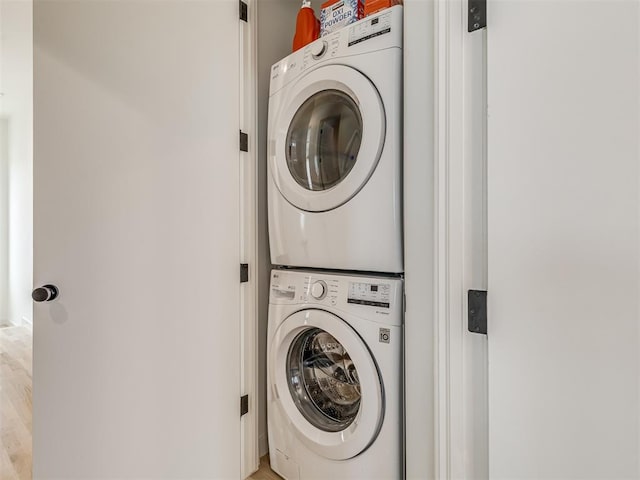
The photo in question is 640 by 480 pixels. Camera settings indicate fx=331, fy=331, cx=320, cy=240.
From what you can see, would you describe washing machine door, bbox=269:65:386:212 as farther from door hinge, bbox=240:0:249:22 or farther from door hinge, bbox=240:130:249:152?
door hinge, bbox=240:0:249:22

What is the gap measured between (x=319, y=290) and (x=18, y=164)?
3.94 m

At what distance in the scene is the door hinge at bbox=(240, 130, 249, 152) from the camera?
142 centimetres

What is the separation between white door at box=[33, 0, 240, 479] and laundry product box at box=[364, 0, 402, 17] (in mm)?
546

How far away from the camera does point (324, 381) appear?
1.40 meters

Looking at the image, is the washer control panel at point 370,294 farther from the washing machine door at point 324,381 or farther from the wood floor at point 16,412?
the wood floor at point 16,412

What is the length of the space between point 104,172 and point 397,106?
3.31 ft

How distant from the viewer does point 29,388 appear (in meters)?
2.21

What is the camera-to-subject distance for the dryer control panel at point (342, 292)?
1.10m

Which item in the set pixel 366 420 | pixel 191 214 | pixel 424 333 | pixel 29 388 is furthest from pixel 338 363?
pixel 29 388

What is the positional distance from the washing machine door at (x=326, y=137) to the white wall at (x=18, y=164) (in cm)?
205
